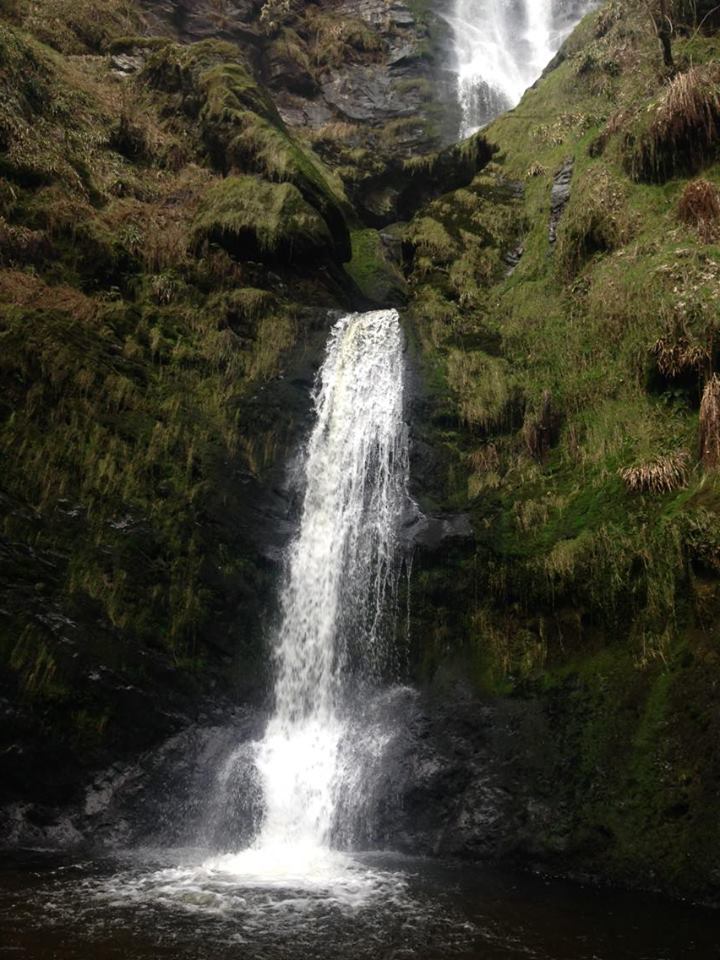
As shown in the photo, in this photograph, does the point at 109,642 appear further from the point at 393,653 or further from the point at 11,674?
the point at 393,653

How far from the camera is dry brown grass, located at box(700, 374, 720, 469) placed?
30.6 feet

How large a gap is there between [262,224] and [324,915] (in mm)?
14351

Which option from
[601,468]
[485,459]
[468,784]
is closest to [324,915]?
[468,784]

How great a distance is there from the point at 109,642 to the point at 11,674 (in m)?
1.33

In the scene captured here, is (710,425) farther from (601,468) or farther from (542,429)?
(542,429)

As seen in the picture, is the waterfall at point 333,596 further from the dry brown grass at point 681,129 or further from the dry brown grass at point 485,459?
the dry brown grass at point 681,129

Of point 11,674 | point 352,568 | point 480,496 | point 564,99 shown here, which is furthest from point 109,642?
point 564,99

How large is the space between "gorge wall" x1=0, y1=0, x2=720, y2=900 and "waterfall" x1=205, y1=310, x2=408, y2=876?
486 mm

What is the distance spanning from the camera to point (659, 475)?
9.77 meters

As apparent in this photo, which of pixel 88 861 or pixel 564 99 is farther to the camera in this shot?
pixel 564 99

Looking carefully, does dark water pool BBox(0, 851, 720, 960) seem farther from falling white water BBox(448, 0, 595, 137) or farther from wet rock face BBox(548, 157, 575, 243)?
falling white water BBox(448, 0, 595, 137)

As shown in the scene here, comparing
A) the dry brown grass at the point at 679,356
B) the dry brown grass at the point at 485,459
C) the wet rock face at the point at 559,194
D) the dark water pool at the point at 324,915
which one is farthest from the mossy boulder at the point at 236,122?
the dark water pool at the point at 324,915

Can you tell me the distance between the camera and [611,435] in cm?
1111

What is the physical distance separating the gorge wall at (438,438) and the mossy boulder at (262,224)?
71 mm
